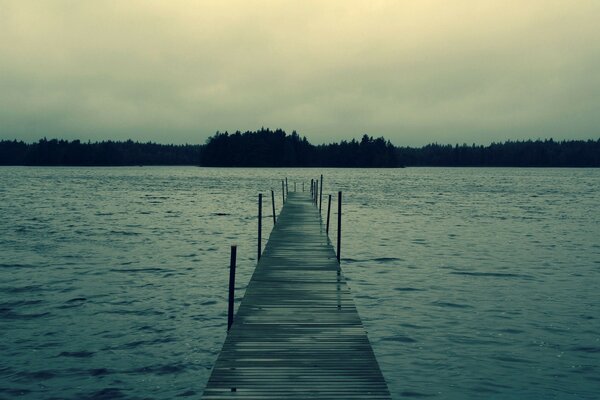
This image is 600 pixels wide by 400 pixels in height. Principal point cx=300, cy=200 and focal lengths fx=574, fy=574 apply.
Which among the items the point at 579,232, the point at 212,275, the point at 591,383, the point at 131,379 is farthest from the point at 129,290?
the point at 579,232

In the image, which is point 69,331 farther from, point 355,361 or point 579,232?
point 579,232

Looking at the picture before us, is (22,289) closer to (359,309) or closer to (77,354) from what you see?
(77,354)

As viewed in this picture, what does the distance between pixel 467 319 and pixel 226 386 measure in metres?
9.54

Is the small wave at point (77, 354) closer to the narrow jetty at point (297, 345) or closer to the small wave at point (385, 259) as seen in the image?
the narrow jetty at point (297, 345)

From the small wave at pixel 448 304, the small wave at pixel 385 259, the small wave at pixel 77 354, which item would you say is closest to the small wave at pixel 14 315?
the small wave at pixel 77 354

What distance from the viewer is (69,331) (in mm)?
13672

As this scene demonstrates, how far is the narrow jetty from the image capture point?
7.12 metres

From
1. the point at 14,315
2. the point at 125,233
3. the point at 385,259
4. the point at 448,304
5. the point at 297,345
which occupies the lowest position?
the point at 125,233

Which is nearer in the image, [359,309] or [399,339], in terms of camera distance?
[399,339]

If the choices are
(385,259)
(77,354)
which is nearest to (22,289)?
(77,354)

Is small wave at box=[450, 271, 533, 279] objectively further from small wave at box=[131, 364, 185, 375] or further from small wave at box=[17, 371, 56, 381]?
small wave at box=[17, 371, 56, 381]

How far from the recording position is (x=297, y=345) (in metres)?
8.80

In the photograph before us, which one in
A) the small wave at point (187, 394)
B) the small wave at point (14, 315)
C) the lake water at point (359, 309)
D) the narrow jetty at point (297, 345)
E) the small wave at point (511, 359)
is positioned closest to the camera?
the narrow jetty at point (297, 345)

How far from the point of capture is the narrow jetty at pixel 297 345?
712cm
